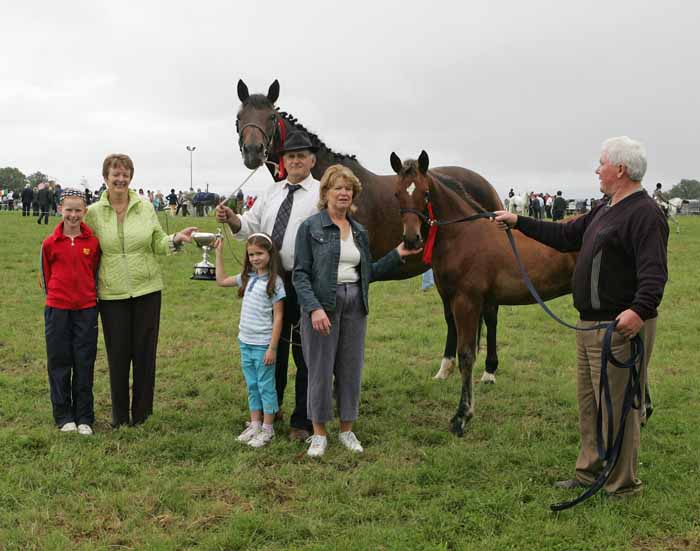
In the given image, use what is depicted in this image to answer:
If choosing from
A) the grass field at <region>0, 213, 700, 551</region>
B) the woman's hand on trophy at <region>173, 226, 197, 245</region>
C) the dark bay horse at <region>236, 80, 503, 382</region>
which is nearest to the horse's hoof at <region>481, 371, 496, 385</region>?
the dark bay horse at <region>236, 80, 503, 382</region>

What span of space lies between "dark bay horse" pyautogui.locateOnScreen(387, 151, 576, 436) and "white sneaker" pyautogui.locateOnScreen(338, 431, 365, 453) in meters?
0.96

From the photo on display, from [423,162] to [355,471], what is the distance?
263cm

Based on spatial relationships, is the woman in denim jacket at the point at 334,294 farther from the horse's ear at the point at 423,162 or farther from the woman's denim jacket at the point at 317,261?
the horse's ear at the point at 423,162

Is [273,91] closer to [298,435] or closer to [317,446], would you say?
[298,435]

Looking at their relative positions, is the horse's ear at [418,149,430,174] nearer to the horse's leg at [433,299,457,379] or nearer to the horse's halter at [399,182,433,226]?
the horse's halter at [399,182,433,226]

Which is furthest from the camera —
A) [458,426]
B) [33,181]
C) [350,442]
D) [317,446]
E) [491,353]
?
[33,181]

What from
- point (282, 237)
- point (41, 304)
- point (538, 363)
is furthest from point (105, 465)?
point (41, 304)

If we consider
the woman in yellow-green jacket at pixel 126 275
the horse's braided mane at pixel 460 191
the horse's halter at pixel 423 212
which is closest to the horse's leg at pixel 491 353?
the horse's braided mane at pixel 460 191

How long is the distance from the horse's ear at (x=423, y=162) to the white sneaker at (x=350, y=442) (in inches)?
92.4

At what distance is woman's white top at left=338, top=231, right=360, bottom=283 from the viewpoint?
15.8ft

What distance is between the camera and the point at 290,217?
519 cm

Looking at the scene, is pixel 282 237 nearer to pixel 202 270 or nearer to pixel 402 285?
pixel 202 270

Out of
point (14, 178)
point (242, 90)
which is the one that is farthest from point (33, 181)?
point (242, 90)

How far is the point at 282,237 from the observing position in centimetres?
521
